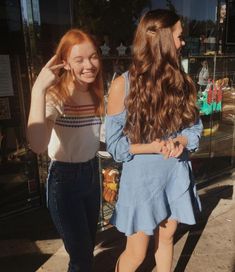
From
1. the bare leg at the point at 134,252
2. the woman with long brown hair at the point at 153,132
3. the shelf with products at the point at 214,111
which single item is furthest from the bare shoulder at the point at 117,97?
the shelf with products at the point at 214,111

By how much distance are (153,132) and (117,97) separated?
0.27 m

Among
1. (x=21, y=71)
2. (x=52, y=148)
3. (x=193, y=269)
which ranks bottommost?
(x=193, y=269)

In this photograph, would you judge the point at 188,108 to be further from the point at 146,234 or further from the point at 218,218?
the point at 218,218

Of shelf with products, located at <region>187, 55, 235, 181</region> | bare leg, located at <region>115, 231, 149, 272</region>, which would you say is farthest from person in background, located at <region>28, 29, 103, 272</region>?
shelf with products, located at <region>187, 55, 235, 181</region>

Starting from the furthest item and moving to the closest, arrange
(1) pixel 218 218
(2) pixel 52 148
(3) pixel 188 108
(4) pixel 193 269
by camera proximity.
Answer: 1. (1) pixel 218 218
2. (4) pixel 193 269
3. (3) pixel 188 108
4. (2) pixel 52 148

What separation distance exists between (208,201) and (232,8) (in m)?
2.26

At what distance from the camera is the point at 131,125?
1884 millimetres

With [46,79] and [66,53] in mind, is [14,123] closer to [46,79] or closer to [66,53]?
[66,53]

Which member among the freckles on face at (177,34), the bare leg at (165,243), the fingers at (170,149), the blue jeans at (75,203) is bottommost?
the bare leg at (165,243)

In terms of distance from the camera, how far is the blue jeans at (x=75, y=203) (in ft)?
5.88

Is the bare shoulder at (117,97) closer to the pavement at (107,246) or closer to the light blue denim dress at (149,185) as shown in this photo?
the light blue denim dress at (149,185)

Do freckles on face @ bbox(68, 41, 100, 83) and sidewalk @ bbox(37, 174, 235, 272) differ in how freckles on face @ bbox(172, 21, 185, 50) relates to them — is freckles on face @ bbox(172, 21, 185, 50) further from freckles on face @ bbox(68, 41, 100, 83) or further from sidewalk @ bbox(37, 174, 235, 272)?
sidewalk @ bbox(37, 174, 235, 272)

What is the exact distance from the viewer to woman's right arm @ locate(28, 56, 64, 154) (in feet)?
4.94

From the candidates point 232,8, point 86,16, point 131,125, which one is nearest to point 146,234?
point 131,125
